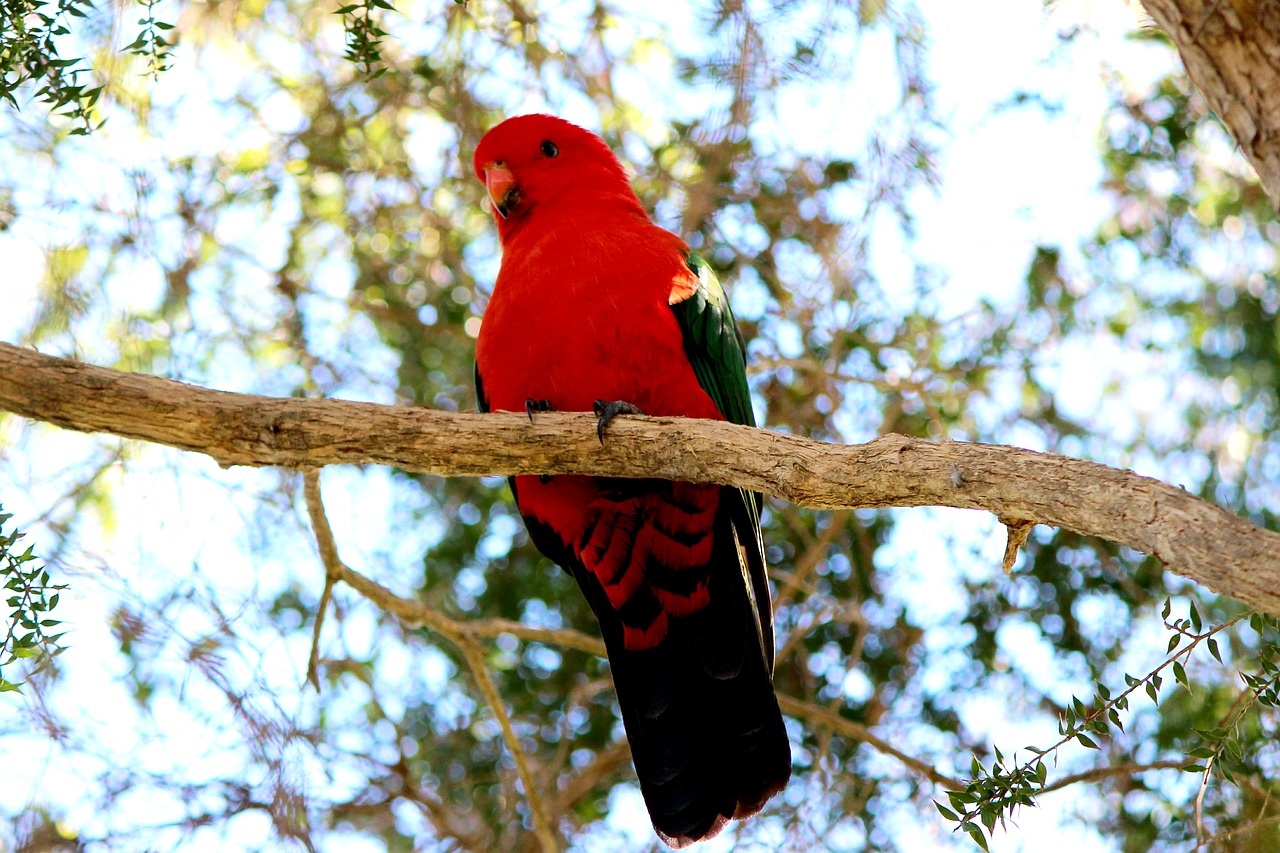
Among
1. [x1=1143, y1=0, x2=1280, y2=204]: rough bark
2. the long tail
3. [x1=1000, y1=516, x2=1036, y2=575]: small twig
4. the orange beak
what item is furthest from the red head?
[x1=1000, y1=516, x2=1036, y2=575]: small twig

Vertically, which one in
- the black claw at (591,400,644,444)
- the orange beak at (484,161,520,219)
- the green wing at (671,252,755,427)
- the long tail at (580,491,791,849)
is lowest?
the long tail at (580,491,791,849)

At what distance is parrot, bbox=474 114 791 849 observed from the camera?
344 cm

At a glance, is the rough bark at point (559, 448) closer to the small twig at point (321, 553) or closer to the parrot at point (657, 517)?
the parrot at point (657, 517)

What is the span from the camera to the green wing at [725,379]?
3.55 m

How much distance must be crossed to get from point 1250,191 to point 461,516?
13.3ft

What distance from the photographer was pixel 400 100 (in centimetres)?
519

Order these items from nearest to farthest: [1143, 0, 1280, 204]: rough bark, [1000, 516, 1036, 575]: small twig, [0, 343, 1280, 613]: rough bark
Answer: [0, 343, 1280, 613]: rough bark, [1000, 516, 1036, 575]: small twig, [1143, 0, 1280, 204]: rough bark

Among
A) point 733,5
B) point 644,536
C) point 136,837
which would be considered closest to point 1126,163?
point 733,5

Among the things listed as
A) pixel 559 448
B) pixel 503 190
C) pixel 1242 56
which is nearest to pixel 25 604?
pixel 559 448

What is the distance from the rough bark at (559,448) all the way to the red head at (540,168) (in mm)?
1442

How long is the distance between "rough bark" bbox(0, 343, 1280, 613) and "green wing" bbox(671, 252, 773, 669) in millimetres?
662

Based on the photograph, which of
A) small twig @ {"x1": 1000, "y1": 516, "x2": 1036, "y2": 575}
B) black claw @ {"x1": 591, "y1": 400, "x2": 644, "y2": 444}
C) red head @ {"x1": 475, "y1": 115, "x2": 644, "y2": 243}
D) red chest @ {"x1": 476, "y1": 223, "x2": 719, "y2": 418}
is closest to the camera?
small twig @ {"x1": 1000, "y1": 516, "x2": 1036, "y2": 575}

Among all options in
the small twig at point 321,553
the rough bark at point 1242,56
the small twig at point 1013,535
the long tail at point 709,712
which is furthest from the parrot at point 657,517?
the rough bark at point 1242,56

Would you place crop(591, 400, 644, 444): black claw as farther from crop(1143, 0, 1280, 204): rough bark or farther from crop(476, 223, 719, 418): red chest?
crop(1143, 0, 1280, 204): rough bark
